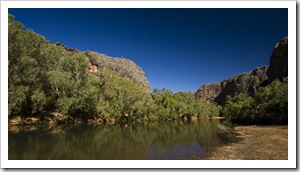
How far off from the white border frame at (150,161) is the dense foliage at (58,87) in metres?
20.3

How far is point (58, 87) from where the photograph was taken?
151ft

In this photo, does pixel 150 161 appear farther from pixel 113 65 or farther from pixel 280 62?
pixel 113 65

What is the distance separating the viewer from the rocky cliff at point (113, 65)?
131625mm

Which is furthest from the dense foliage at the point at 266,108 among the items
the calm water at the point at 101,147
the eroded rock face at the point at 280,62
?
the eroded rock face at the point at 280,62

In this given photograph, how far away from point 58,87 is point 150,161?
41185 millimetres

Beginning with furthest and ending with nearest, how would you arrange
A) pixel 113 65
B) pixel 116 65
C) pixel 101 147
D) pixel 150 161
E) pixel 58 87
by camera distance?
1. pixel 116 65
2. pixel 113 65
3. pixel 58 87
4. pixel 101 147
5. pixel 150 161

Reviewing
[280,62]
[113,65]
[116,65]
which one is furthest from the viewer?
[116,65]

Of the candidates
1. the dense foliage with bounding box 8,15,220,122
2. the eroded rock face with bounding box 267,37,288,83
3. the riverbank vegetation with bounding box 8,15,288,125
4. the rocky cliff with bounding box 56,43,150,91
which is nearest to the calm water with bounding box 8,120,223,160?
the dense foliage with bounding box 8,15,220,122

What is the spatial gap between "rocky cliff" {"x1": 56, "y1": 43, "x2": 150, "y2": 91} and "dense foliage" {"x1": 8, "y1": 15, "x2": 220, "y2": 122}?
4427cm

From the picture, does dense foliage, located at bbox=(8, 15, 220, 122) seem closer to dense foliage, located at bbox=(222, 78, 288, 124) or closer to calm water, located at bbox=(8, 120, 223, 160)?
calm water, located at bbox=(8, 120, 223, 160)

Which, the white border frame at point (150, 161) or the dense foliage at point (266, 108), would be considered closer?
the white border frame at point (150, 161)

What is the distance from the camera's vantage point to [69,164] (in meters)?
8.84

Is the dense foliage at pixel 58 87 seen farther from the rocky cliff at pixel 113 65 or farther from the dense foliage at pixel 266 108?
the rocky cliff at pixel 113 65

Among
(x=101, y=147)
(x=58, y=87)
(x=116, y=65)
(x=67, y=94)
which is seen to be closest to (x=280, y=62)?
(x=67, y=94)
